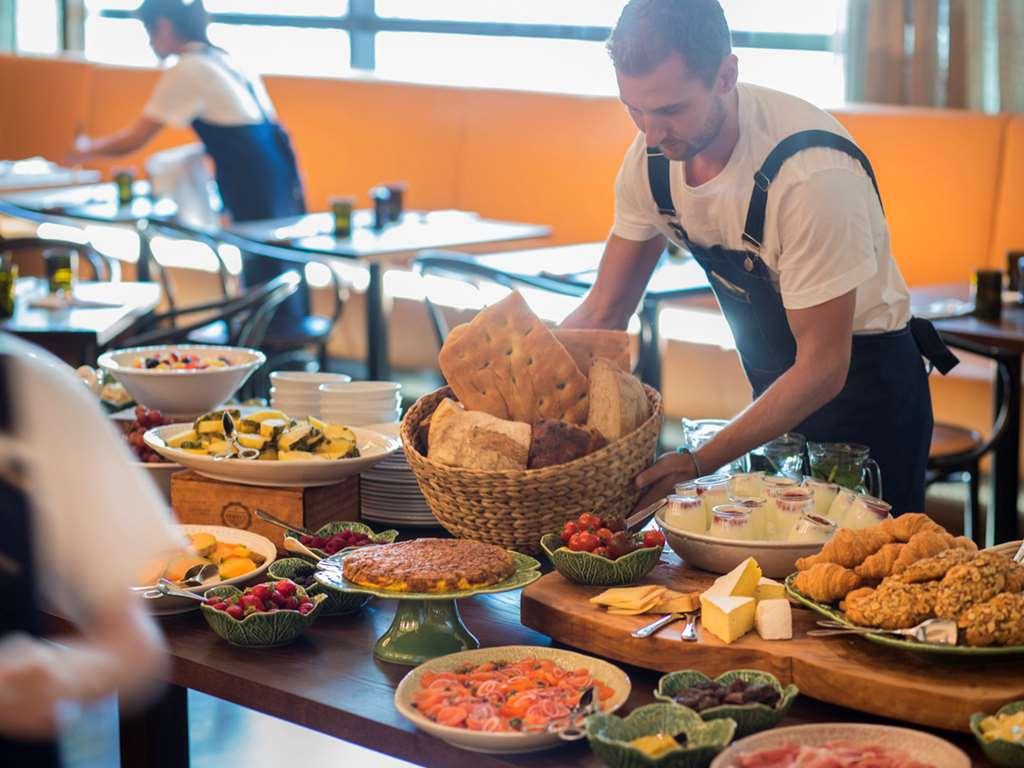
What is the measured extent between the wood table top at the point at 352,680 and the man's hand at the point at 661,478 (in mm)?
241

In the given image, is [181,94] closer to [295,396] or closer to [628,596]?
[295,396]

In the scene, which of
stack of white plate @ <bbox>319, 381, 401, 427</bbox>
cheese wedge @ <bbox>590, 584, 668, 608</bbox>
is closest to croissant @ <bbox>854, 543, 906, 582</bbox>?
cheese wedge @ <bbox>590, 584, 668, 608</bbox>

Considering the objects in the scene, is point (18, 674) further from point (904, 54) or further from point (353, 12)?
point (353, 12)

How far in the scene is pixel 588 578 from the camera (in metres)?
1.90

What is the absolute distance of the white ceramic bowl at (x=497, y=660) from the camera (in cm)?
153

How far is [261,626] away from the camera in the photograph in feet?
5.98

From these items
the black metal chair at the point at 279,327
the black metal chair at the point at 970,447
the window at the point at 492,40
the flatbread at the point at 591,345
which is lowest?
the black metal chair at the point at 970,447

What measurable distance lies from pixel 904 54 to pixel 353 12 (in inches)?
131

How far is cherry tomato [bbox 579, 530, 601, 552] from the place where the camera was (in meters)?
1.89

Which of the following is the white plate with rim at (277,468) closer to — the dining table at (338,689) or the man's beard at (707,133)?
the dining table at (338,689)

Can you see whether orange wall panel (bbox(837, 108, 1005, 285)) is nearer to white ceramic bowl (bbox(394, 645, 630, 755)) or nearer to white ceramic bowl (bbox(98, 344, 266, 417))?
white ceramic bowl (bbox(98, 344, 266, 417))

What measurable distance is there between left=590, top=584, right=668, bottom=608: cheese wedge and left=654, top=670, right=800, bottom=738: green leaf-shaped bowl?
17 centimetres

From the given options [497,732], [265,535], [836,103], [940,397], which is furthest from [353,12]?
[497,732]

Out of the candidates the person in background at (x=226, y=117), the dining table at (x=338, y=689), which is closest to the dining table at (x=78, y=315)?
the person in background at (x=226, y=117)
